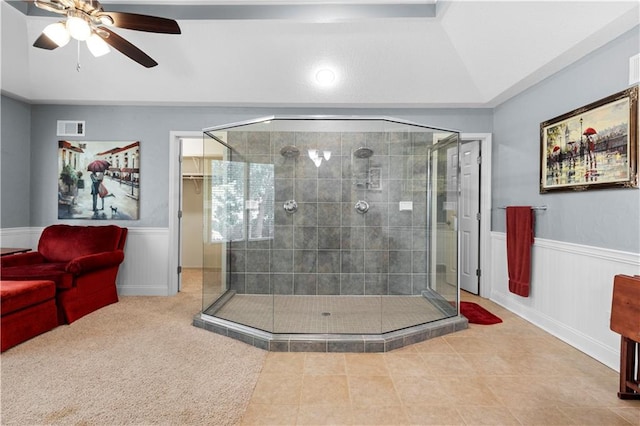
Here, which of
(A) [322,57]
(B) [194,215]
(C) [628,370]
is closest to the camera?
(C) [628,370]

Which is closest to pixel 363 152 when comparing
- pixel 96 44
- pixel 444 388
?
pixel 444 388

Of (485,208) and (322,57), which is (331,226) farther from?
(485,208)

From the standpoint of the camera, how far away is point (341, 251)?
3260mm

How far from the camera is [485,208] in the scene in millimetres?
4043

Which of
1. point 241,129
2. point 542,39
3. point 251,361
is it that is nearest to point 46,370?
point 251,361

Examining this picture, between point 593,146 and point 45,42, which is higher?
point 45,42

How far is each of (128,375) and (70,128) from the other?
3.54m

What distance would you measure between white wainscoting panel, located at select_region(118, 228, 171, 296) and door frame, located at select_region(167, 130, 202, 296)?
0.19 feet

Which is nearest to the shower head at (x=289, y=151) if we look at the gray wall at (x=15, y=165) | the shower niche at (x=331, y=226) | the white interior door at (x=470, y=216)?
the shower niche at (x=331, y=226)

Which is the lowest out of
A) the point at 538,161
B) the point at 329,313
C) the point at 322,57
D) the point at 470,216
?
the point at 329,313

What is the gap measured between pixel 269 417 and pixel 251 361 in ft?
2.17

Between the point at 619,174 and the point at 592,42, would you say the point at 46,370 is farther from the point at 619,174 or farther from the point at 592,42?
the point at 592,42

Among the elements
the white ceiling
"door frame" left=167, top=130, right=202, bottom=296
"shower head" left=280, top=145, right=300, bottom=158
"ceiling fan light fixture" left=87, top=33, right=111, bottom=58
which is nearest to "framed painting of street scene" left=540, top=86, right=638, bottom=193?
the white ceiling

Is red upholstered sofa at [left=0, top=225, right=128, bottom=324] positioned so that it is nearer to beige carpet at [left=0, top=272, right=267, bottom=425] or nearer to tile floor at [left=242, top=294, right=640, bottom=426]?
beige carpet at [left=0, top=272, right=267, bottom=425]
